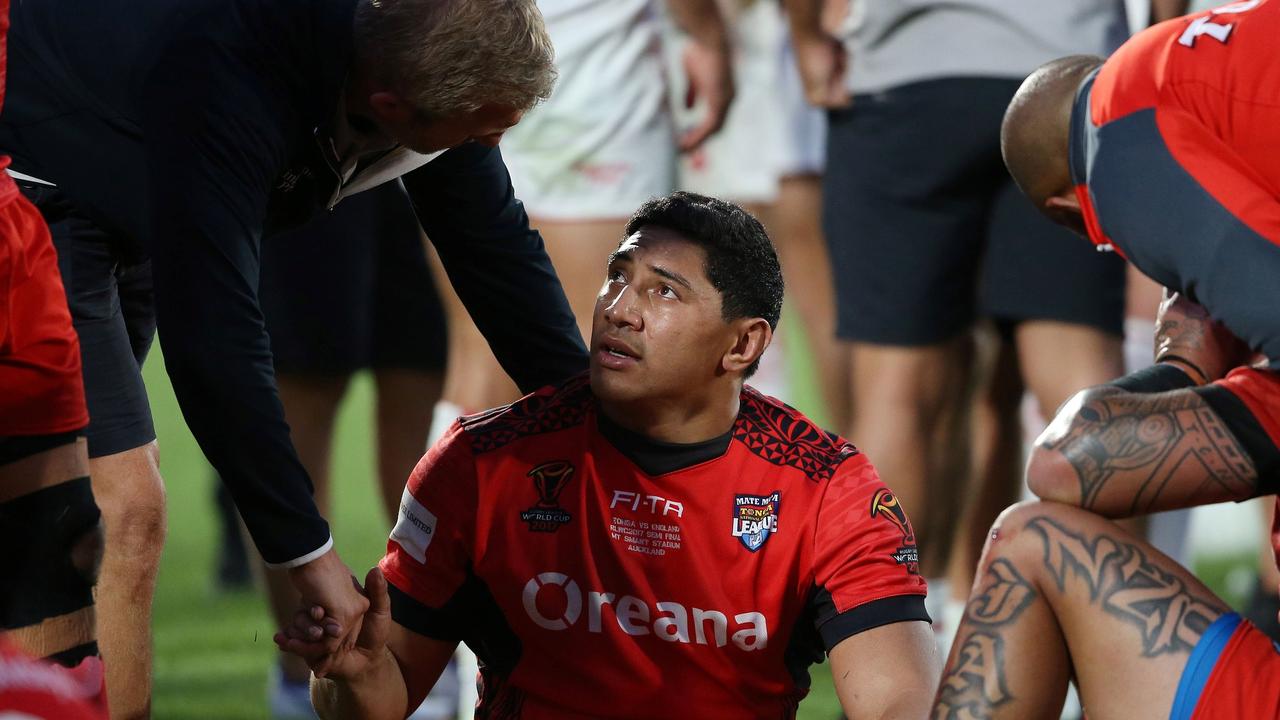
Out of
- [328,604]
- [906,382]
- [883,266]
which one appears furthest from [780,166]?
[328,604]

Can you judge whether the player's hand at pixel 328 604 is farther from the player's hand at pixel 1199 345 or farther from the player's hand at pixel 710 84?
the player's hand at pixel 710 84

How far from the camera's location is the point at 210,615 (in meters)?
6.05

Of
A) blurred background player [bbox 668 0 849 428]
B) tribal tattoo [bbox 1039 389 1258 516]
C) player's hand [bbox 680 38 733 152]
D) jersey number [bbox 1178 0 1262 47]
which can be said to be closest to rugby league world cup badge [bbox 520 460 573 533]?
tribal tattoo [bbox 1039 389 1258 516]

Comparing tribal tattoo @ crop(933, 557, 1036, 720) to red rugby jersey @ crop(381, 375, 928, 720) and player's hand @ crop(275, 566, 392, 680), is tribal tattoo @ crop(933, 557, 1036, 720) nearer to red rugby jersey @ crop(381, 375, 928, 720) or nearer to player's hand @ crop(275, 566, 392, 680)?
red rugby jersey @ crop(381, 375, 928, 720)

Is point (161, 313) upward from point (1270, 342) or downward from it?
upward

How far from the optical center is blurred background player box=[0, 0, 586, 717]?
107 inches

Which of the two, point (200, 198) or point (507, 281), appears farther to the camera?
point (507, 281)

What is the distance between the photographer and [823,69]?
500cm

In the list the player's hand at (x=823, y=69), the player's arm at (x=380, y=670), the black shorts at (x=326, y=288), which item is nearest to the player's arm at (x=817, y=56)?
the player's hand at (x=823, y=69)

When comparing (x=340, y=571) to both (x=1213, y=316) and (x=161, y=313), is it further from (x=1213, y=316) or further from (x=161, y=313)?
(x=1213, y=316)

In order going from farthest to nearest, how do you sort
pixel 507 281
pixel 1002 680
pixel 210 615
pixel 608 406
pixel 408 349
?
pixel 210 615, pixel 408 349, pixel 507 281, pixel 608 406, pixel 1002 680

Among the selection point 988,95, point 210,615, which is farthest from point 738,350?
point 210,615

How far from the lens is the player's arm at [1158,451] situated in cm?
268

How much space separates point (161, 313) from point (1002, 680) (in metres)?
1.39
